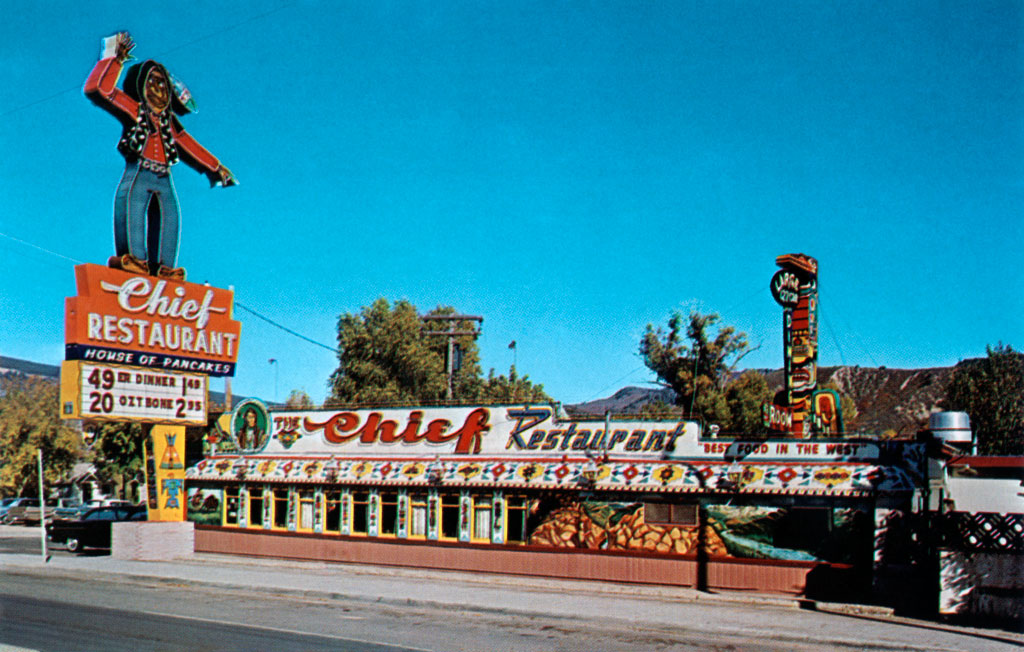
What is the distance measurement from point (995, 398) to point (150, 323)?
50.0m

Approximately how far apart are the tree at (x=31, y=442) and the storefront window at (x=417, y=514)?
138 ft

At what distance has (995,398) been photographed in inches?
2258

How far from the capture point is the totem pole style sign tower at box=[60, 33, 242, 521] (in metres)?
29.0

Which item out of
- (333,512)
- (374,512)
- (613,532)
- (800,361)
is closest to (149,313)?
(333,512)

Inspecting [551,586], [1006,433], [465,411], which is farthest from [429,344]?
[551,586]

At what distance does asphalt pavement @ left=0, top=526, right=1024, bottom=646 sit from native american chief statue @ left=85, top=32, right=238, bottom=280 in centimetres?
972

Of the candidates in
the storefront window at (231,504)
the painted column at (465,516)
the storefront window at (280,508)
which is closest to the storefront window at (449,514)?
the painted column at (465,516)

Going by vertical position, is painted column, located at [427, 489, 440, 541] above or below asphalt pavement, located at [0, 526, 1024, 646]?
above

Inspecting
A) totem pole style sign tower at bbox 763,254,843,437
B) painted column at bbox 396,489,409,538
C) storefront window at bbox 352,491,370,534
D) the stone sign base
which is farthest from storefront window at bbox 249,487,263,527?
totem pole style sign tower at bbox 763,254,843,437

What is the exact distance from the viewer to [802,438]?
77.8 feet

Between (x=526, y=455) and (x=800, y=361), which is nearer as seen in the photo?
(x=526, y=455)

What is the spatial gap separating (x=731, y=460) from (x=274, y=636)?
42.0 ft

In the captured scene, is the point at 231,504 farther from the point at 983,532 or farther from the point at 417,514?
the point at 983,532

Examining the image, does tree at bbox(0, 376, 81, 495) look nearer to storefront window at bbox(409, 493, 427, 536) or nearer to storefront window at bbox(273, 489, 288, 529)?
storefront window at bbox(273, 489, 288, 529)
